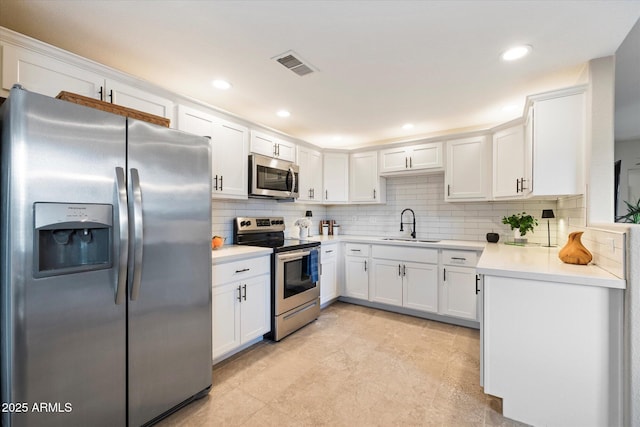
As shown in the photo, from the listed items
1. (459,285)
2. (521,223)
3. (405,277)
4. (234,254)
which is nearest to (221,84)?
(234,254)

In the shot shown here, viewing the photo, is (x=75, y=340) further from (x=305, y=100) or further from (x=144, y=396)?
(x=305, y=100)

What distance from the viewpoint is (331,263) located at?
380 cm

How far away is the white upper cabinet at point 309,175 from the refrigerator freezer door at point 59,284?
2442 mm

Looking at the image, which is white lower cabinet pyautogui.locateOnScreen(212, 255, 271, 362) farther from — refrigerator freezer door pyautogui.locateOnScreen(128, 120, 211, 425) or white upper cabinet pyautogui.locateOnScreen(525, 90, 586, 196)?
white upper cabinet pyautogui.locateOnScreen(525, 90, 586, 196)

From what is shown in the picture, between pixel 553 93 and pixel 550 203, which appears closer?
pixel 553 93

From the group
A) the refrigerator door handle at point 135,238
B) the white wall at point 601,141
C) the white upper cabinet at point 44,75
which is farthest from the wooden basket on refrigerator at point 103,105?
the white wall at point 601,141

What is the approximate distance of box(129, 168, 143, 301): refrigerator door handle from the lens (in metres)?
1.51

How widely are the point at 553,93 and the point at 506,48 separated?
671mm

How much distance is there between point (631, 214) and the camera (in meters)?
1.96

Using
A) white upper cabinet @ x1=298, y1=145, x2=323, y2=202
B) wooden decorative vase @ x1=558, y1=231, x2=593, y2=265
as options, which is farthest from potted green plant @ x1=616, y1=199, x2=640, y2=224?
white upper cabinet @ x1=298, y1=145, x2=323, y2=202

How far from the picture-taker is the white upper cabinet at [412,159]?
3676mm

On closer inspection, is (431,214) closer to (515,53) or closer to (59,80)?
(515,53)

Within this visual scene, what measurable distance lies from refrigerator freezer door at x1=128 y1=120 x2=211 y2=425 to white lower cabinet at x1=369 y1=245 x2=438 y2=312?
7.62 ft

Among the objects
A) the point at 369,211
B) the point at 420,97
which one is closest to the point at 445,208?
the point at 369,211
